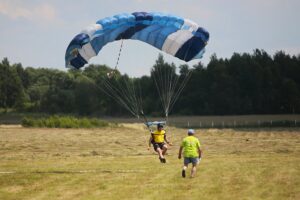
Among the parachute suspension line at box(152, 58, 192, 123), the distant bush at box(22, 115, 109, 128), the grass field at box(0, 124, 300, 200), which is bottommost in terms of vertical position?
the grass field at box(0, 124, 300, 200)

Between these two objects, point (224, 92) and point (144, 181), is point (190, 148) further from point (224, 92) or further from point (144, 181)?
point (224, 92)

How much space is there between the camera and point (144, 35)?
898 inches

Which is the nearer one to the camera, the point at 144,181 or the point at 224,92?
the point at 144,181

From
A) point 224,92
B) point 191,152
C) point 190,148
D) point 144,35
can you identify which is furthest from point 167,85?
point 224,92

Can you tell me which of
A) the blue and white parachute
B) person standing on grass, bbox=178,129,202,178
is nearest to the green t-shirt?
person standing on grass, bbox=178,129,202,178

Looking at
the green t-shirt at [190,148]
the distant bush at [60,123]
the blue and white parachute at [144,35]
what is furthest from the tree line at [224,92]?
the green t-shirt at [190,148]

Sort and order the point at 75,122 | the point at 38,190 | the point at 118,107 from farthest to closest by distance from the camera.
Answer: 1. the point at 118,107
2. the point at 75,122
3. the point at 38,190

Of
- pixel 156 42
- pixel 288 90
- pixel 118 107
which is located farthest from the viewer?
pixel 118 107

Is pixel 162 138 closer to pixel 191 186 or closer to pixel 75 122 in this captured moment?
pixel 191 186

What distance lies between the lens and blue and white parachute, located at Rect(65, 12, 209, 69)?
2088 cm

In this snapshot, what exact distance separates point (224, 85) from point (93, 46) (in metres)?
83.7

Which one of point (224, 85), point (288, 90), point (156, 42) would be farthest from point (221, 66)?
point (156, 42)

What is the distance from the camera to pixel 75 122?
219 ft

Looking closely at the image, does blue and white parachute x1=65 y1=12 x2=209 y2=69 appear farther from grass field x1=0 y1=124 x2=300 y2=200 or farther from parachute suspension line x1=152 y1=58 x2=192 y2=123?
grass field x1=0 y1=124 x2=300 y2=200
